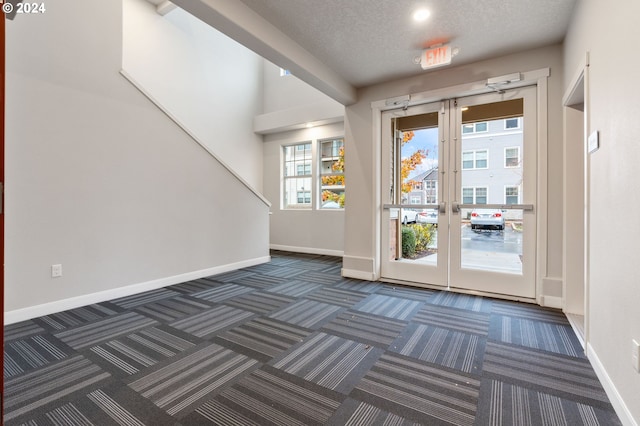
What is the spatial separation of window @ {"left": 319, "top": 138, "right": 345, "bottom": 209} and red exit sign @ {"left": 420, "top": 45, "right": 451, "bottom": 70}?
128 inches

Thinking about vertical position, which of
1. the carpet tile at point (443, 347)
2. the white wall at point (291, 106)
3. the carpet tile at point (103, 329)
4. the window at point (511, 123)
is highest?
the white wall at point (291, 106)

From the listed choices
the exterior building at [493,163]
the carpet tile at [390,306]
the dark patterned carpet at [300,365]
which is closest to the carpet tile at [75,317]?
the dark patterned carpet at [300,365]

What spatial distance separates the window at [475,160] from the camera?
356cm

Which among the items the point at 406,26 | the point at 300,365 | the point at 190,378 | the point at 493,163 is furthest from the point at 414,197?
the point at 190,378

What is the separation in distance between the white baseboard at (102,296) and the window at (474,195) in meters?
3.48

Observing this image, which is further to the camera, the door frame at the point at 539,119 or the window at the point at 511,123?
the window at the point at 511,123

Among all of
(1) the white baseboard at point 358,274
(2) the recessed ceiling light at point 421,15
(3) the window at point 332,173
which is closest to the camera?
(2) the recessed ceiling light at point 421,15

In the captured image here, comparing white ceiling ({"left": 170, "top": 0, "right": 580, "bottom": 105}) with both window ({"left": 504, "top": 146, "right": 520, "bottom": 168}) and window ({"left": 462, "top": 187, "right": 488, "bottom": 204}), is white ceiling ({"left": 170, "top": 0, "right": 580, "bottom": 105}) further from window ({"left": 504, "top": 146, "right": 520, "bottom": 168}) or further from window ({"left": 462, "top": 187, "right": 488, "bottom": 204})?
window ({"left": 462, "top": 187, "right": 488, "bottom": 204})

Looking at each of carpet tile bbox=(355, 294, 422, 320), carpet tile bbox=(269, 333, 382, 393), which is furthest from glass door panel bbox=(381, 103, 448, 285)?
carpet tile bbox=(269, 333, 382, 393)

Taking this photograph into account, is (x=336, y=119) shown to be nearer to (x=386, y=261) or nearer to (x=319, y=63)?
(x=319, y=63)

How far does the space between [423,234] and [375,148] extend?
1310 mm

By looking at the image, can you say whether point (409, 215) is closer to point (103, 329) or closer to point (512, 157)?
point (512, 157)

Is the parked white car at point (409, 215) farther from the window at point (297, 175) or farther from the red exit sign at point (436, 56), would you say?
the window at point (297, 175)

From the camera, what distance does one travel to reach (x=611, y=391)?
5.47ft
